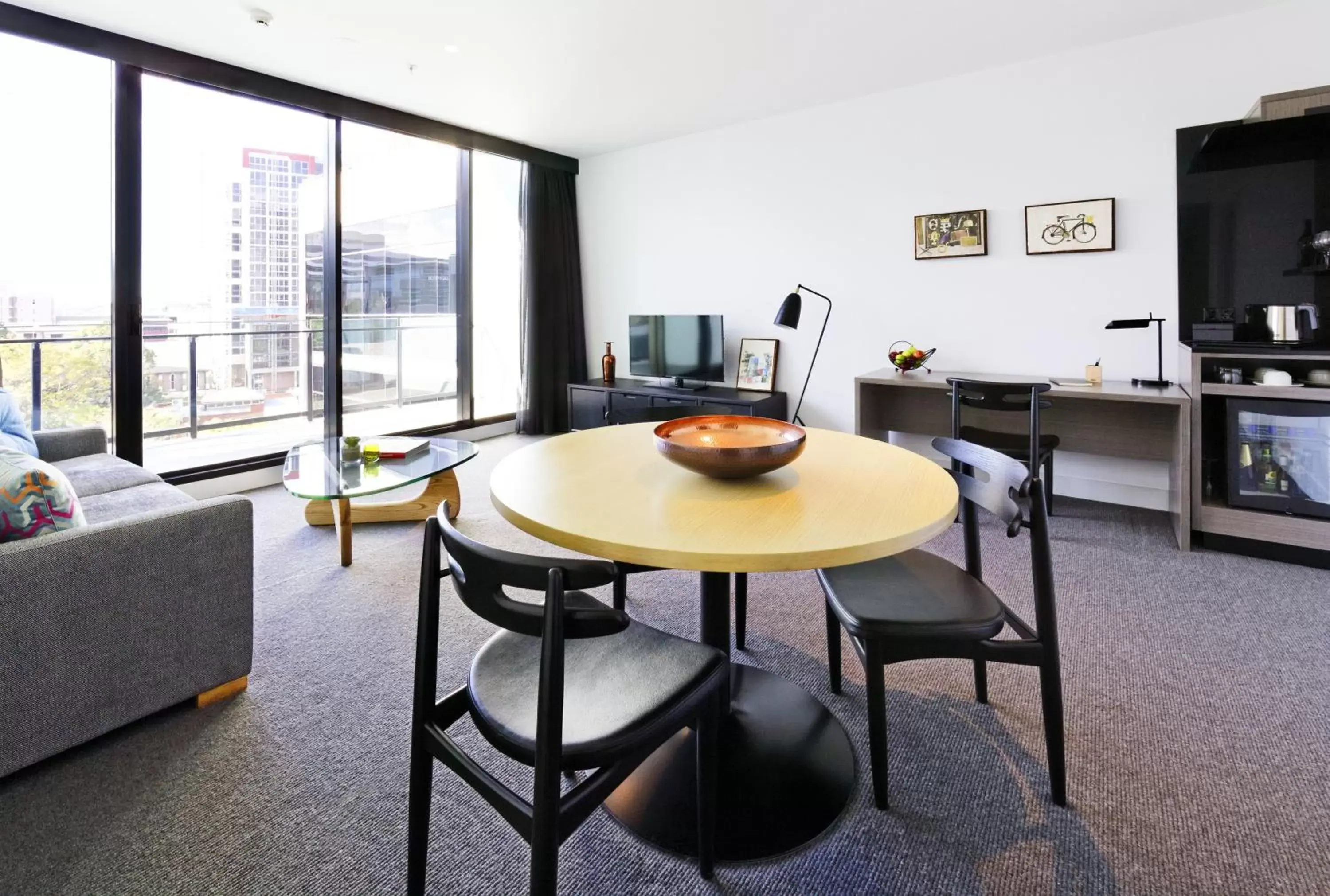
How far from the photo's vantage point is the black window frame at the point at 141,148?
131 inches

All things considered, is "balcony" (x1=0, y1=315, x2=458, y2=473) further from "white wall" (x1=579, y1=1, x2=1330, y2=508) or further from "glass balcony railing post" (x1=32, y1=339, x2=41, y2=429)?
"white wall" (x1=579, y1=1, x2=1330, y2=508)

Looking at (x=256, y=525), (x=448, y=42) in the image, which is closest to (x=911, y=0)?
(x=448, y=42)

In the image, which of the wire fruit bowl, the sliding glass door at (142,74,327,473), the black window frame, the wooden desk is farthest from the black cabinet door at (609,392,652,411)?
the sliding glass door at (142,74,327,473)

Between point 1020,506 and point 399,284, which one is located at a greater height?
point 399,284

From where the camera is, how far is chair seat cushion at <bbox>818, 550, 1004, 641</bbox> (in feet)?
4.48

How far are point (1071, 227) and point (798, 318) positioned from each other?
160cm

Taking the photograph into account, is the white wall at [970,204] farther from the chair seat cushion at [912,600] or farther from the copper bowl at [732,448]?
the copper bowl at [732,448]

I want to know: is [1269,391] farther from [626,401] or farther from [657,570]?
[626,401]

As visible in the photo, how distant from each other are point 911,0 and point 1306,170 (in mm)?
2040

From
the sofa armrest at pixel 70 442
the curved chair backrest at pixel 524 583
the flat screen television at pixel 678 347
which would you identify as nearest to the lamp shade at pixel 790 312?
the flat screen television at pixel 678 347

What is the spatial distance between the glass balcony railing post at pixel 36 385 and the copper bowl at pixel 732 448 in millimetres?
3880

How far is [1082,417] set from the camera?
12.0 feet

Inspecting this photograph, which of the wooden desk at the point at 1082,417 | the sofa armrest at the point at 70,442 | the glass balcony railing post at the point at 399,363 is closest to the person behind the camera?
the sofa armrest at the point at 70,442

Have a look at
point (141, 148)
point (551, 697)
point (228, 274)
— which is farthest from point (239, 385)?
point (551, 697)
